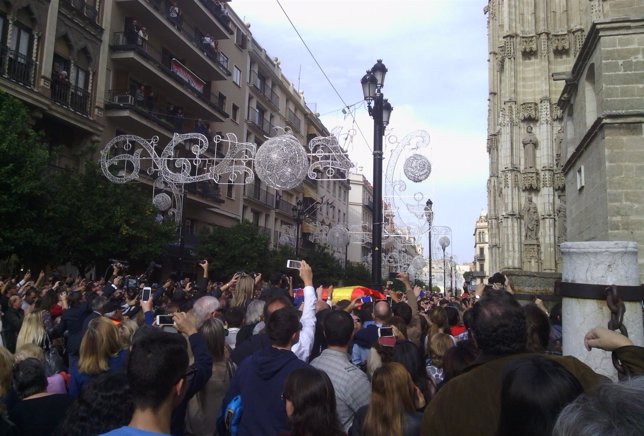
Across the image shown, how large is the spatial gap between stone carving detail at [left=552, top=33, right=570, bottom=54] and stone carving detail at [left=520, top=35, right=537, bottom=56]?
2.75ft

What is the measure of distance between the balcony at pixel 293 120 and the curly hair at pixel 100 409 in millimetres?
40003

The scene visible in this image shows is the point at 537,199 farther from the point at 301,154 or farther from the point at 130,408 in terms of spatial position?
the point at 130,408

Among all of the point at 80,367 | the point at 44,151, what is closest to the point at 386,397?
the point at 80,367

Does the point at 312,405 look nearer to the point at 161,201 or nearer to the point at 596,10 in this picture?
the point at 596,10

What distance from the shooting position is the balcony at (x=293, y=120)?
42.2 metres

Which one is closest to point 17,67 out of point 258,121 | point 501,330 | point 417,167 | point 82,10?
point 82,10

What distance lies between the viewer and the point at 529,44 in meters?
25.3

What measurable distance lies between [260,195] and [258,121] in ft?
16.6

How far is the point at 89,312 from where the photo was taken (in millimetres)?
6020

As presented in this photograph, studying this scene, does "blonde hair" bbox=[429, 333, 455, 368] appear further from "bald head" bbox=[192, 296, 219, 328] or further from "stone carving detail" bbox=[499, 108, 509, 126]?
"stone carving detail" bbox=[499, 108, 509, 126]

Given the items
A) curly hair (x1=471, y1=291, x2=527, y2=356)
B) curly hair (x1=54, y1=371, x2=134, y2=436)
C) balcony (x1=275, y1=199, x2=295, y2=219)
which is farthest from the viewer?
balcony (x1=275, y1=199, x2=295, y2=219)

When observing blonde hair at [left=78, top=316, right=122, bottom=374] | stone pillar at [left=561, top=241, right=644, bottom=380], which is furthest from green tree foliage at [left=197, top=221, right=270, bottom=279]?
stone pillar at [left=561, top=241, right=644, bottom=380]

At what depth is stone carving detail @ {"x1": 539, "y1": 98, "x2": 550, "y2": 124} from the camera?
80.7 feet

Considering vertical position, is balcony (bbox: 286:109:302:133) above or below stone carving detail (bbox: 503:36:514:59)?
above
